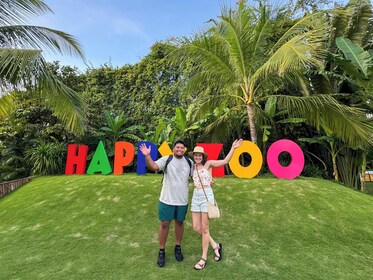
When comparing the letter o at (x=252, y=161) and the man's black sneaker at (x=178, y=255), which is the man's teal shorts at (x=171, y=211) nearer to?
the man's black sneaker at (x=178, y=255)

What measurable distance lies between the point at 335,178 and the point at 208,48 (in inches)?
212

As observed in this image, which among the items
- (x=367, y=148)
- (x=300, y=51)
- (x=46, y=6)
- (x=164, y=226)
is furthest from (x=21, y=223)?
(x=367, y=148)

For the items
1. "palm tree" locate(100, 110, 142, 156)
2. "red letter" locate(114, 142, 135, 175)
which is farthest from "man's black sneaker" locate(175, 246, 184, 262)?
"palm tree" locate(100, 110, 142, 156)

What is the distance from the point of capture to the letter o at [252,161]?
7297mm

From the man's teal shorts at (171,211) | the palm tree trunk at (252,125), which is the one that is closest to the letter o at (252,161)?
the palm tree trunk at (252,125)

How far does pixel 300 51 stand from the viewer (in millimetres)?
6238

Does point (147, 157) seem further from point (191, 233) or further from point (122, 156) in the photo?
point (122, 156)

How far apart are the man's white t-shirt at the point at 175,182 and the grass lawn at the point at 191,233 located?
92cm

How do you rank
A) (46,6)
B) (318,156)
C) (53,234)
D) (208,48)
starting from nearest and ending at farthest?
(53,234), (46,6), (208,48), (318,156)

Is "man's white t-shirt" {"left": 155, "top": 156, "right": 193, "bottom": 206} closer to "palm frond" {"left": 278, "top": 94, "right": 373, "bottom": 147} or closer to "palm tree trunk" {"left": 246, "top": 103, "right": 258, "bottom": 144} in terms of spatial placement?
"palm tree trunk" {"left": 246, "top": 103, "right": 258, "bottom": 144}

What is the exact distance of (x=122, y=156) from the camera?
350 inches

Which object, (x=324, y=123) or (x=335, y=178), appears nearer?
(x=324, y=123)

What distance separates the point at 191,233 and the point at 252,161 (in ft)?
10.3

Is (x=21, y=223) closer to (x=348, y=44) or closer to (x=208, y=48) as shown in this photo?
(x=208, y=48)
